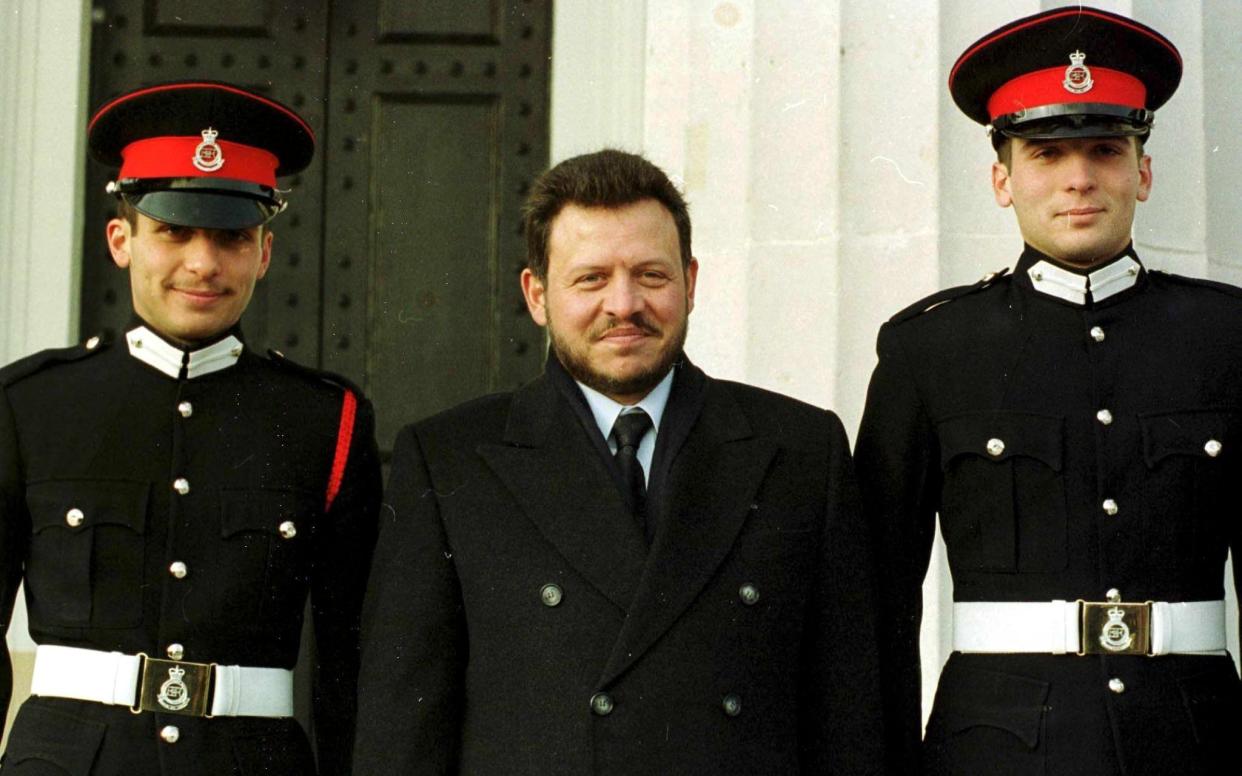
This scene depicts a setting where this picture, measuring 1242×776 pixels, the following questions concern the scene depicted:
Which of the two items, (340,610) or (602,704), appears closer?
(602,704)

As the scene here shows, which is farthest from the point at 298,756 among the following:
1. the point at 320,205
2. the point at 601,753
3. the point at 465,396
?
the point at 320,205

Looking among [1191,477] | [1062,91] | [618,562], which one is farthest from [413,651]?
[1062,91]

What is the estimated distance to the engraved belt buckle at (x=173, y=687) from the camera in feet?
10.4

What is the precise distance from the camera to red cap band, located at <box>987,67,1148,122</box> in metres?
3.32

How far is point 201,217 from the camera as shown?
3.42 metres

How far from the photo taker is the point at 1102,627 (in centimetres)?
308

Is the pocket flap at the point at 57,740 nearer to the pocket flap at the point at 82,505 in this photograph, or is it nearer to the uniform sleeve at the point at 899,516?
the pocket flap at the point at 82,505

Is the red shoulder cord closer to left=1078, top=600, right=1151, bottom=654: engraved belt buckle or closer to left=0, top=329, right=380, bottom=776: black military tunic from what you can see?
left=0, top=329, right=380, bottom=776: black military tunic

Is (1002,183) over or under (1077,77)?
under

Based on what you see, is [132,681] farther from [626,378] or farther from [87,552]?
[626,378]

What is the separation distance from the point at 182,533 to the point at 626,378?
3.18 ft

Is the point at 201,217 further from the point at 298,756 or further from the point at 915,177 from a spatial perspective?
the point at 915,177

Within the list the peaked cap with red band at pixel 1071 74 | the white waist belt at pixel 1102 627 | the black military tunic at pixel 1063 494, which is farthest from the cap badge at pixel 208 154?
the white waist belt at pixel 1102 627

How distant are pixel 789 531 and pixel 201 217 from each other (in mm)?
1331
